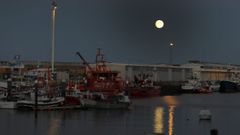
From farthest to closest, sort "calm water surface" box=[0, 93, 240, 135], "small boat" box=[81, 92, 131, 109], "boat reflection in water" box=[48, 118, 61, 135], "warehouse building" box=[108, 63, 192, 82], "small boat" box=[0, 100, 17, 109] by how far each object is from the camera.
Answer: "warehouse building" box=[108, 63, 192, 82]
"small boat" box=[81, 92, 131, 109]
"small boat" box=[0, 100, 17, 109]
"calm water surface" box=[0, 93, 240, 135]
"boat reflection in water" box=[48, 118, 61, 135]

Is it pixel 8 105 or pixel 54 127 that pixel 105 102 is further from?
pixel 54 127

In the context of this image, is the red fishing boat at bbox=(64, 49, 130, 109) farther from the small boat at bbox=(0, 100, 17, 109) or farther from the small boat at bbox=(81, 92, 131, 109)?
the small boat at bbox=(0, 100, 17, 109)

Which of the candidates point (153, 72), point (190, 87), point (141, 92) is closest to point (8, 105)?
point (141, 92)

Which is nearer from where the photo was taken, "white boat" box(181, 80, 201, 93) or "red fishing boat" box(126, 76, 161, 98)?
"red fishing boat" box(126, 76, 161, 98)

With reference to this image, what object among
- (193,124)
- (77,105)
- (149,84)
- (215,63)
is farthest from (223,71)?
(193,124)

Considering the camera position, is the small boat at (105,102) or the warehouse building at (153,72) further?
the warehouse building at (153,72)

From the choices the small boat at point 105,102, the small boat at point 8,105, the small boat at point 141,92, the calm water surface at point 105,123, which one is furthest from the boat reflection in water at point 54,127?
the small boat at point 141,92

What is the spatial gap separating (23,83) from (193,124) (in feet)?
108

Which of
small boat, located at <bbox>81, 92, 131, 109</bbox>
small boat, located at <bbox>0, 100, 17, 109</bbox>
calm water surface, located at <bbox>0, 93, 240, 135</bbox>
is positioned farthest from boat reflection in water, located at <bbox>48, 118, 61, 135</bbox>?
small boat, located at <bbox>81, 92, 131, 109</bbox>

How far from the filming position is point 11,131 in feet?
120

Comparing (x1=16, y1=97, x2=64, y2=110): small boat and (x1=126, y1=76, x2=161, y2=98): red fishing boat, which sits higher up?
(x1=126, y1=76, x2=161, y2=98): red fishing boat

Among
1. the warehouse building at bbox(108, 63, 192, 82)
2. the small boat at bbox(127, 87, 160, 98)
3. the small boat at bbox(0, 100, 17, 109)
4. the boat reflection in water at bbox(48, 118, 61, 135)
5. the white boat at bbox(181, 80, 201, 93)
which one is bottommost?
the boat reflection in water at bbox(48, 118, 61, 135)

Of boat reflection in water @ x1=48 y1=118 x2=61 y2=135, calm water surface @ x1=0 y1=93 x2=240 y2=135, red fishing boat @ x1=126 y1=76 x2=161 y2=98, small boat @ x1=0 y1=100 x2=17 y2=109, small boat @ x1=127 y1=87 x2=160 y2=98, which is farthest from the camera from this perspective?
red fishing boat @ x1=126 y1=76 x2=161 y2=98

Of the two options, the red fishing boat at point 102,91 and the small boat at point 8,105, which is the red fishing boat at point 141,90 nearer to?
the red fishing boat at point 102,91
